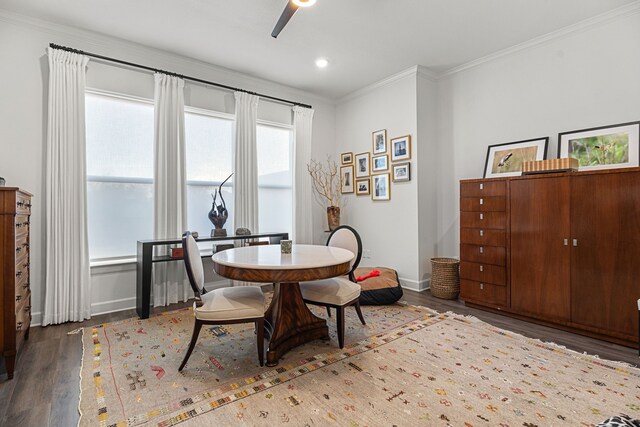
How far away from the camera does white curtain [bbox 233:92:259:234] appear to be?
4281 mm

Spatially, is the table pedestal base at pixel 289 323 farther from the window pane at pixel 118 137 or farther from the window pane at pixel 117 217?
the window pane at pixel 118 137

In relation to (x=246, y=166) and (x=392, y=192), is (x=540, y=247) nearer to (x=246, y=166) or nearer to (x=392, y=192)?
(x=392, y=192)

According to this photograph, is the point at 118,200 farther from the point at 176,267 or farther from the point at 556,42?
the point at 556,42

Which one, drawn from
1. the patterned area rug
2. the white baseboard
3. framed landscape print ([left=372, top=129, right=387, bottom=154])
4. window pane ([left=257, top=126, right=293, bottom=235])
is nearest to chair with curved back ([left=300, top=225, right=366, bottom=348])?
the patterned area rug

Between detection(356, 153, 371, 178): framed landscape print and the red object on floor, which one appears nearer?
the red object on floor

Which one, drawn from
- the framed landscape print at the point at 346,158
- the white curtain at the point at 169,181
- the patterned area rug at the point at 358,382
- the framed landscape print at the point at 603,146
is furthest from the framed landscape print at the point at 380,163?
the white curtain at the point at 169,181

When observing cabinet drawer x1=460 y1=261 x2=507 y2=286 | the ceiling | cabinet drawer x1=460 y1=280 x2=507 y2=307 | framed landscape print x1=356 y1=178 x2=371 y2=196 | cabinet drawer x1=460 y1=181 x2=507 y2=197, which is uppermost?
the ceiling

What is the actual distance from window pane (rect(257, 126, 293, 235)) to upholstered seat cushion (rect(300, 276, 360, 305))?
225cm

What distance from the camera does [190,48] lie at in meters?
3.69

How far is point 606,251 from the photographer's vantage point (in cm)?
264

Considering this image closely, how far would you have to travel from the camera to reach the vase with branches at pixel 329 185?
5.15 meters

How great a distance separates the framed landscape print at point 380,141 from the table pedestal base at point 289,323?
2.86 meters

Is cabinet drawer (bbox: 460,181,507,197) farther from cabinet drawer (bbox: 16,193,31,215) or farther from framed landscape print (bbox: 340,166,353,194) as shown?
cabinet drawer (bbox: 16,193,31,215)

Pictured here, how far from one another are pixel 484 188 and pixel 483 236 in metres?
0.52
